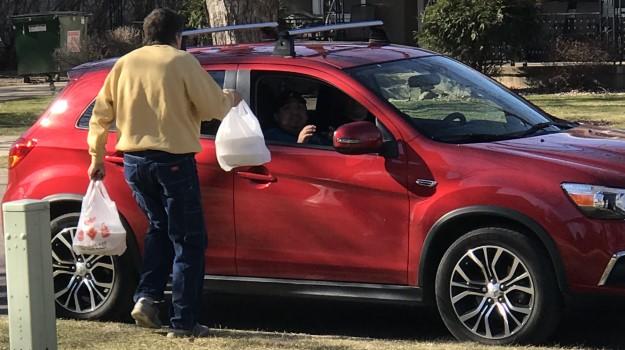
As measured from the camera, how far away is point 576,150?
5.62 m

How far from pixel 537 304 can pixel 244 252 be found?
172cm

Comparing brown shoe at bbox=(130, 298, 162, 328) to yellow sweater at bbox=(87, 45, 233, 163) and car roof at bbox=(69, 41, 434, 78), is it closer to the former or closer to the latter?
yellow sweater at bbox=(87, 45, 233, 163)

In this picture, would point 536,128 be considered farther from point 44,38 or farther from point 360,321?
point 44,38

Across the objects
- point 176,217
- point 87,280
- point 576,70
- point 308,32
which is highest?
point 308,32

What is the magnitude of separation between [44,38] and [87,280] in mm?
20777

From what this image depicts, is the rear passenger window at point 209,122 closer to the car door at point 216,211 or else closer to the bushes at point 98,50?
the car door at point 216,211

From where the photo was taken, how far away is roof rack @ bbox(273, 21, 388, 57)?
6.16 m

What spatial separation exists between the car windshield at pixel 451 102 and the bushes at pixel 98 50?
19.3 metres

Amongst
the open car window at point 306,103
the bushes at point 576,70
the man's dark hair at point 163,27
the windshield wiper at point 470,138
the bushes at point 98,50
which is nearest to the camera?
the man's dark hair at point 163,27

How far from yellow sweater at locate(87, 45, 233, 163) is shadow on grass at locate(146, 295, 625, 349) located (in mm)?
1181

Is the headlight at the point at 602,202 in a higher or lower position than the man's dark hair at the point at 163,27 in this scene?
→ lower

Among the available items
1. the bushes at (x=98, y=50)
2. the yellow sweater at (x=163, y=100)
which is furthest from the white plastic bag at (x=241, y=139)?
the bushes at (x=98, y=50)

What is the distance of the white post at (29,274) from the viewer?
423 centimetres

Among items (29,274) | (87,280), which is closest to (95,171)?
(87,280)
